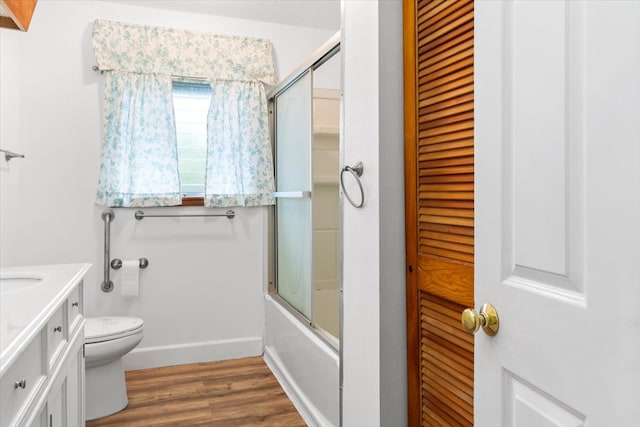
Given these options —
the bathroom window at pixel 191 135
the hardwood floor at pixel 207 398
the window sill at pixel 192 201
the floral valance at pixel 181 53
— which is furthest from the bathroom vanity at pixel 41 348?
the floral valance at pixel 181 53

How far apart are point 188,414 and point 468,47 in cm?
223

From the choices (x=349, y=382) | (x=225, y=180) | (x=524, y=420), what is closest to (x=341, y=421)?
(x=349, y=382)

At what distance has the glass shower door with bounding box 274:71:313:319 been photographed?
267cm

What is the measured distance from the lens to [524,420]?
877 mm

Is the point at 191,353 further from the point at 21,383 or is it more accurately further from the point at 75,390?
the point at 21,383

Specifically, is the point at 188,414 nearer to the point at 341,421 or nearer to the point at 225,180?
the point at 341,421

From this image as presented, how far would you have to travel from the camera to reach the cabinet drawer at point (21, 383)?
915 mm

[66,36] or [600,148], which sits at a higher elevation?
[66,36]

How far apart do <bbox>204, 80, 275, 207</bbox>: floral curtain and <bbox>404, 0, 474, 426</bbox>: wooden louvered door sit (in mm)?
1947

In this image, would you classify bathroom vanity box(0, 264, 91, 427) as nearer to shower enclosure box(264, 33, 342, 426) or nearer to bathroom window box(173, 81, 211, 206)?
shower enclosure box(264, 33, 342, 426)

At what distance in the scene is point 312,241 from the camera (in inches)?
102

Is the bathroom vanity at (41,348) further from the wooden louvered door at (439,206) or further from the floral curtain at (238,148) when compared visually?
the floral curtain at (238,148)

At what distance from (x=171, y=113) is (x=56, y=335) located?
201 centimetres

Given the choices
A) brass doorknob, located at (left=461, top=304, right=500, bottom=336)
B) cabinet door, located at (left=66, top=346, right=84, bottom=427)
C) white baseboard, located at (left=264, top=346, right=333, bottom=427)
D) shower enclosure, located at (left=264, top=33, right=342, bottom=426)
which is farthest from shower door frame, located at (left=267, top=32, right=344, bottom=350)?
cabinet door, located at (left=66, top=346, right=84, bottom=427)
